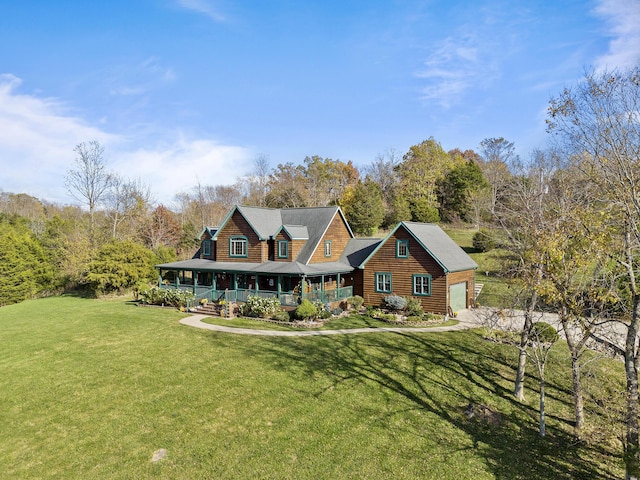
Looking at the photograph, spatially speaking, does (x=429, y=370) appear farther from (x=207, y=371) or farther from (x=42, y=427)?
(x=42, y=427)

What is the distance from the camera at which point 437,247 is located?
85.8 feet

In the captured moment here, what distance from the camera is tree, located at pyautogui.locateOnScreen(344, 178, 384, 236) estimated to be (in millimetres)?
48812

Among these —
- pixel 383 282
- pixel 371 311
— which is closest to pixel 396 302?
pixel 371 311

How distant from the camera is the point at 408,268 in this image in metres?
25.7

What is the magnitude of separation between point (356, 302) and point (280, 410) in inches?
551

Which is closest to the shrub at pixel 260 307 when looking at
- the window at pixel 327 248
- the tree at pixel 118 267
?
→ the window at pixel 327 248

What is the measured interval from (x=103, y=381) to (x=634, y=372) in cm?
1726

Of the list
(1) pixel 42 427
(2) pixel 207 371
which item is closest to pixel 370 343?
(2) pixel 207 371

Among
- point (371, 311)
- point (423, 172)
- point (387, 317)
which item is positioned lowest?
point (387, 317)

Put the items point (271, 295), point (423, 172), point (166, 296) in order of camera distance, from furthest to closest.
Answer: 1. point (423, 172)
2. point (166, 296)
3. point (271, 295)

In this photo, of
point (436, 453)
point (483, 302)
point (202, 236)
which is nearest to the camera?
point (436, 453)

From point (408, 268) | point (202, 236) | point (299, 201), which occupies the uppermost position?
point (299, 201)

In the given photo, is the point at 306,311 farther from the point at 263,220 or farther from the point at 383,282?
the point at 263,220

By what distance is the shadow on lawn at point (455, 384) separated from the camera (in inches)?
427
